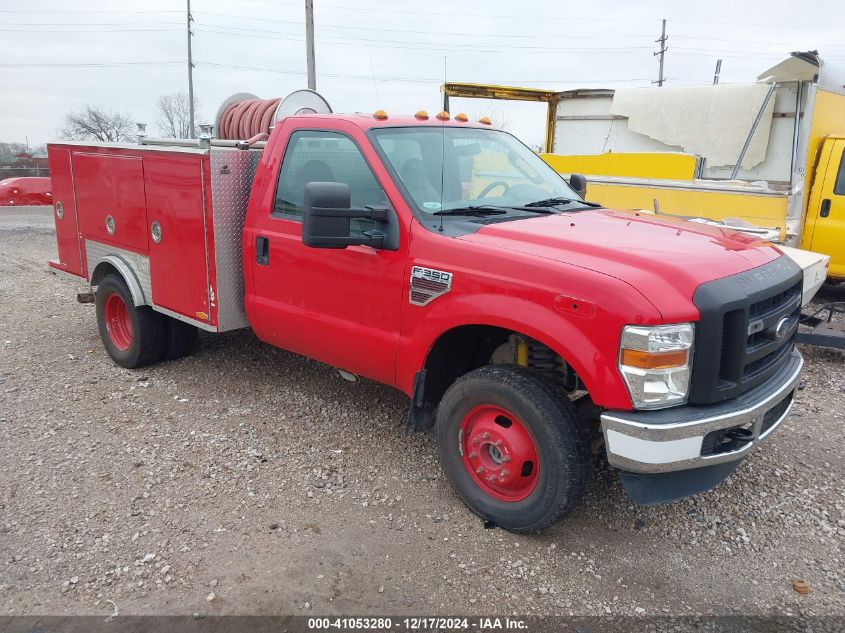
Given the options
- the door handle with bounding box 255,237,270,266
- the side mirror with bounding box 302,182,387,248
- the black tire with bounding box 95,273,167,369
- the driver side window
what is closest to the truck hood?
the side mirror with bounding box 302,182,387,248

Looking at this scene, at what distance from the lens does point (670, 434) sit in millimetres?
2844

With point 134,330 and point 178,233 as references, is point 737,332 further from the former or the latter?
point 134,330

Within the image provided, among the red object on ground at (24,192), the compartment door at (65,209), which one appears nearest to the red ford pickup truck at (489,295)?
the compartment door at (65,209)

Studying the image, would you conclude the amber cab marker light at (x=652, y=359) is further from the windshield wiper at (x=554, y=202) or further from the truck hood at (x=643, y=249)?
the windshield wiper at (x=554, y=202)

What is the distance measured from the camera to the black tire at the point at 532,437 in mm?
3146

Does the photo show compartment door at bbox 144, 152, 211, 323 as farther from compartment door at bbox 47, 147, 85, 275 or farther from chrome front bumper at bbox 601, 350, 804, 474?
chrome front bumper at bbox 601, 350, 804, 474

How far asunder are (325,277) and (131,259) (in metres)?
2.22

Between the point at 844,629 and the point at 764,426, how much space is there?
90 cm

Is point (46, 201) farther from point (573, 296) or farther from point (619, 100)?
point (573, 296)

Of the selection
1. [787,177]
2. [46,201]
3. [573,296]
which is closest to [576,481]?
[573,296]

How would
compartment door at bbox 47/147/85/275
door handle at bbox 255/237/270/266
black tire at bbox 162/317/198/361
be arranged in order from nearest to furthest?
door handle at bbox 255/237/270/266 → black tire at bbox 162/317/198/361 → compartment door at bbox 47/147/85/275

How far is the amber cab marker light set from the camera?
2836mm

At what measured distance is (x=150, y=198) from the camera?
5.07m

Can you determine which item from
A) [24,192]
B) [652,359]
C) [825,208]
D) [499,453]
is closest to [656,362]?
[652,359]
